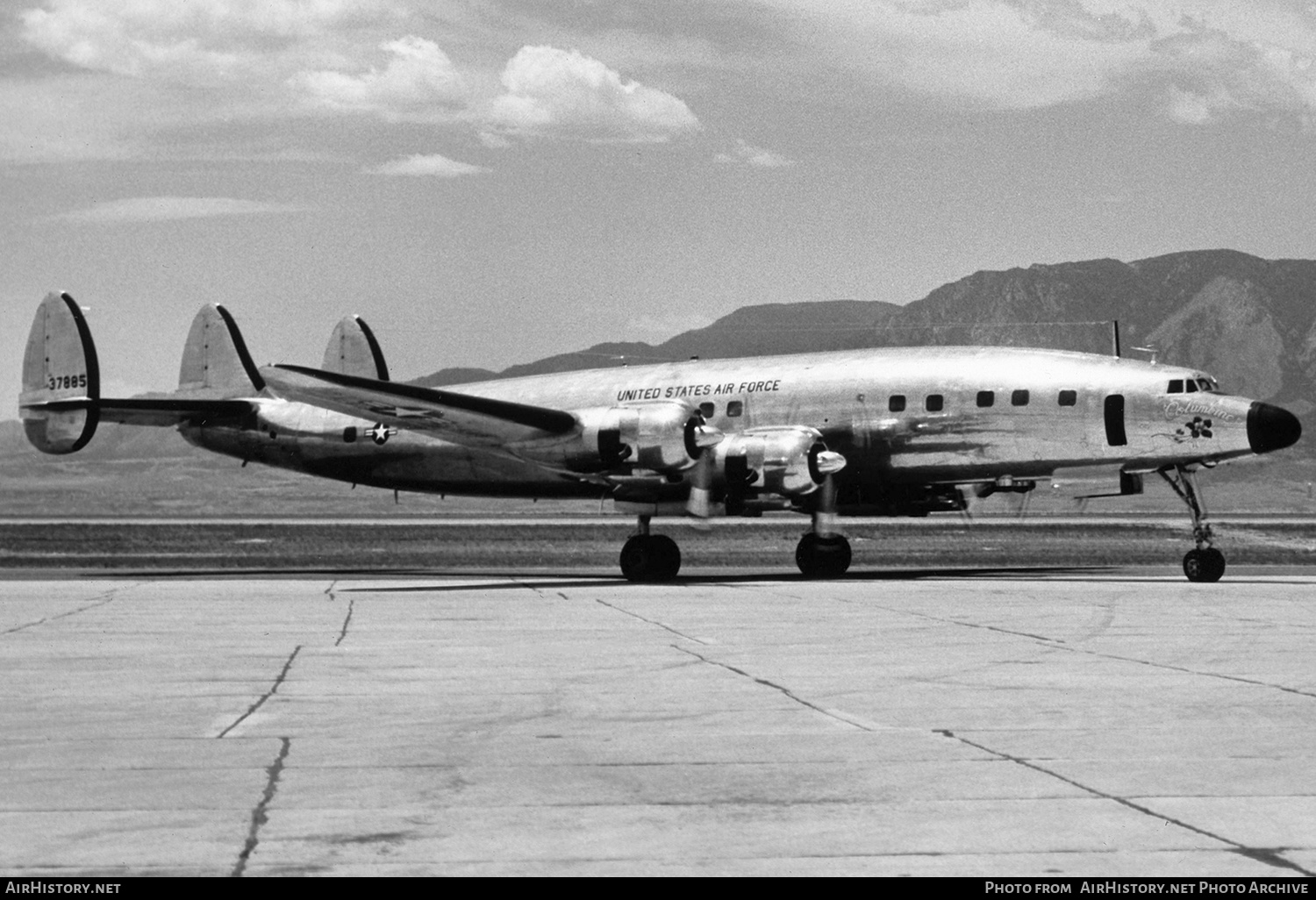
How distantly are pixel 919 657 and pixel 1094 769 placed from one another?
621 centimetres

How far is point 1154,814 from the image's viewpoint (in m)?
7.42

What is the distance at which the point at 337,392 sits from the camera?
28500 mm

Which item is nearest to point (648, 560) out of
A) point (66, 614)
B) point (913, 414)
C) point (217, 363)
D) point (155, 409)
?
point (913, 414)

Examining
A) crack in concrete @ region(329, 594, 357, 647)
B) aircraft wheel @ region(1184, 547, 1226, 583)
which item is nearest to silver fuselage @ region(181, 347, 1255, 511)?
aircraft wheel @ region(1184, 547, 1226, 583)

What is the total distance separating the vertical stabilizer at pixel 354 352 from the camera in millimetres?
40031

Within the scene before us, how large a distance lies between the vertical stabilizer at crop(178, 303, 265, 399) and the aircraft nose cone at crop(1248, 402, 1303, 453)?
73.5 feet

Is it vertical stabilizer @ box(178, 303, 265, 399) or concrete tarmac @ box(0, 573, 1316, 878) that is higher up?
vertical stabilizer @ box(178, 303, 265, 399)

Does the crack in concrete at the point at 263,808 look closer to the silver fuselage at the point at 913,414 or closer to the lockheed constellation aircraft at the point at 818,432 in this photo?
the lockheed constellation aircraft at the point at 818,432

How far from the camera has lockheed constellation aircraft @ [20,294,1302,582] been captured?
92.0 ft

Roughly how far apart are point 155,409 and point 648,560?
1303cm

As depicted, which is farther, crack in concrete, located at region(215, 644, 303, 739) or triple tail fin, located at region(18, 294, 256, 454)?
triple tail fin, located at region(18, 294, 256, 454)

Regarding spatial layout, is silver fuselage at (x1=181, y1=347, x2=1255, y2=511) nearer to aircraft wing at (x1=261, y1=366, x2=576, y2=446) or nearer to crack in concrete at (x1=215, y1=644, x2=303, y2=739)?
aircraft wing at (x1=261, y1=366, x2=576, y2=446)

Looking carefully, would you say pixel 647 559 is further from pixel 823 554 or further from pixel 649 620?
pixel 649 620
